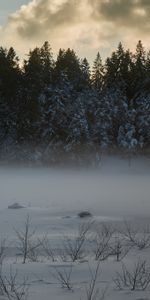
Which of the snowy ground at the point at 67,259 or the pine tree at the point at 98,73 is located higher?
the pine tree at the point at 98,73

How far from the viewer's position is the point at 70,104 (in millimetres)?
61312

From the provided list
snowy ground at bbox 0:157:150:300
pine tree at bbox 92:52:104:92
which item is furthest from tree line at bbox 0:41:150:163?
snowy ground at bbox 0:157:150:300

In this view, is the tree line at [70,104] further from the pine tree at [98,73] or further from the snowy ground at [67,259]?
the snowy ground at [67,259]

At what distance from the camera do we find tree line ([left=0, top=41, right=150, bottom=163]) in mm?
59688

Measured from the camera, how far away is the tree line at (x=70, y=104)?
59.7 metres

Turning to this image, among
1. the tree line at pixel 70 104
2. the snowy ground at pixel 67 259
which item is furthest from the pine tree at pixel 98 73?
the snowy ground at pixel 67 259

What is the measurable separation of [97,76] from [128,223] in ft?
184

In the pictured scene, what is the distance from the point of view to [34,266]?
30.2ft

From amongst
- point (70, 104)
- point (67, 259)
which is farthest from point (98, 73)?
point (67, 259)

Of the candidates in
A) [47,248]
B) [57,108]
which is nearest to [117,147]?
[57,108]

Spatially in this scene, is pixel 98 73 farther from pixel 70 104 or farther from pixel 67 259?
pixel 67 259

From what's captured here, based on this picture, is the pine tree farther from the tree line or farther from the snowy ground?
the snowy ground

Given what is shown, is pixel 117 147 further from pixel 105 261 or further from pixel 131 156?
pixel 105 261

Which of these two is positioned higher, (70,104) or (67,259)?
(70,104)
